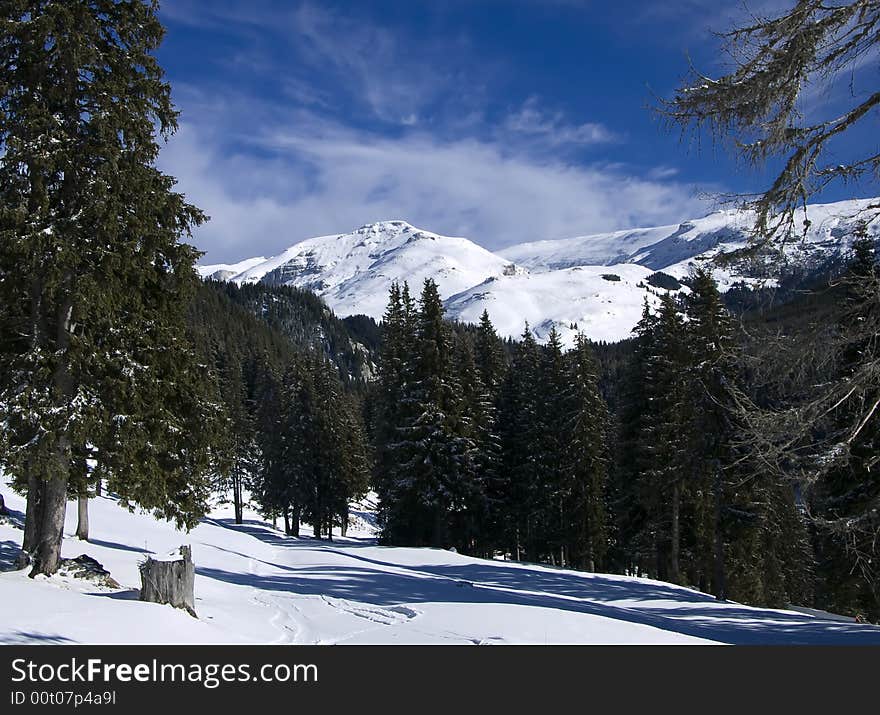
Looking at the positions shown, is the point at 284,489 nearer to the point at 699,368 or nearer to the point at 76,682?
the point at 699,368

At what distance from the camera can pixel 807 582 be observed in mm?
51000

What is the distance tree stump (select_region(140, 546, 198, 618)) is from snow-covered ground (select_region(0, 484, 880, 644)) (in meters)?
0.34

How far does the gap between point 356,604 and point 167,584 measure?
523 cm

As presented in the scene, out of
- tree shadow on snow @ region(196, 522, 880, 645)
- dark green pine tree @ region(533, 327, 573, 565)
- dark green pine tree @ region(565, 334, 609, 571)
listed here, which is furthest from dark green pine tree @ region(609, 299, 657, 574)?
tree shadow on snow @ region(196, 522, 880, 645)

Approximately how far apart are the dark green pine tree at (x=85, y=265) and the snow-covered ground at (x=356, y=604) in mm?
2137

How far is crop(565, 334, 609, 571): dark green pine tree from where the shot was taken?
34781 mm

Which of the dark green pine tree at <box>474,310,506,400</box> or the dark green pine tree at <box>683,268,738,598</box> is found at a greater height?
the dark green pine tree at <box>474,310,506,400</box>

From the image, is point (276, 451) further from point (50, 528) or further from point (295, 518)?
point (50, 528)

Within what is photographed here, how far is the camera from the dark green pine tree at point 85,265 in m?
11.5

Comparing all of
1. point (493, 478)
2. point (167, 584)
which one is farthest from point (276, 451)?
point (167, 584)

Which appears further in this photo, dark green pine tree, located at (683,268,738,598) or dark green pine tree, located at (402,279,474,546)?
dark green pine tree, located at (402,279,474,546)

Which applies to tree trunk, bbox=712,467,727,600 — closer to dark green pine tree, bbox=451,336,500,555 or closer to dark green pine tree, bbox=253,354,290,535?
dark green pine tree, bbox=451,336,500,555

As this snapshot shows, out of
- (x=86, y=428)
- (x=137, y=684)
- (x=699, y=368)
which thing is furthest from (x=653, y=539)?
(x=137, y=684)

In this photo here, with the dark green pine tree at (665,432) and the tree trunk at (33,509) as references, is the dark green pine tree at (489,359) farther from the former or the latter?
the tree trunk at (33,509)
